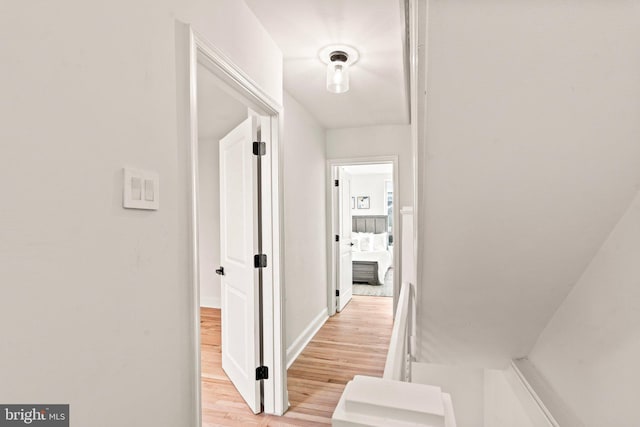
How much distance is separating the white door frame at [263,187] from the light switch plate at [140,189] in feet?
0.57

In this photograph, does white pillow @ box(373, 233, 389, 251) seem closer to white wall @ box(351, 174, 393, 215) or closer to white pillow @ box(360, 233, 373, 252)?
white pillow @ box(360, 233, 373, 252)

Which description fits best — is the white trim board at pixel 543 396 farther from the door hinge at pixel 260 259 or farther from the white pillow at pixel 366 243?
the white pillow at pixel 366 243

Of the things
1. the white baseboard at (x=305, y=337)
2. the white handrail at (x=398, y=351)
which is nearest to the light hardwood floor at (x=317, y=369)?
the white baseboard at (x=305, y=337)

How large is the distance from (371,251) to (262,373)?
466 cm

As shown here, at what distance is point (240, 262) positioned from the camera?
2416 millimetres

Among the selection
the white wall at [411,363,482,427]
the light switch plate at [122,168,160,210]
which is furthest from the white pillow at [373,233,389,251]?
the light switch plate at [122,168,160,210]

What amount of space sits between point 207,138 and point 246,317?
3268 mm

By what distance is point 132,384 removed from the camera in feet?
3.41

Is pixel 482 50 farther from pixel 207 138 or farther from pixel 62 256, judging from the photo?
pixel 207 138

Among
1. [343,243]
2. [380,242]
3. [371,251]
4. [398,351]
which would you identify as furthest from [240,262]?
[380,242]

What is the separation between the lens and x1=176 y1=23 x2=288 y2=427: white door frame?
1.28 meters

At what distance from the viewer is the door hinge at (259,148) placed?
2.26 m

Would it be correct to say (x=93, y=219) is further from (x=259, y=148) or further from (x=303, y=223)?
(x=303, y=223)

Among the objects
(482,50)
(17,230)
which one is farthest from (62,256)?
(482,50)
